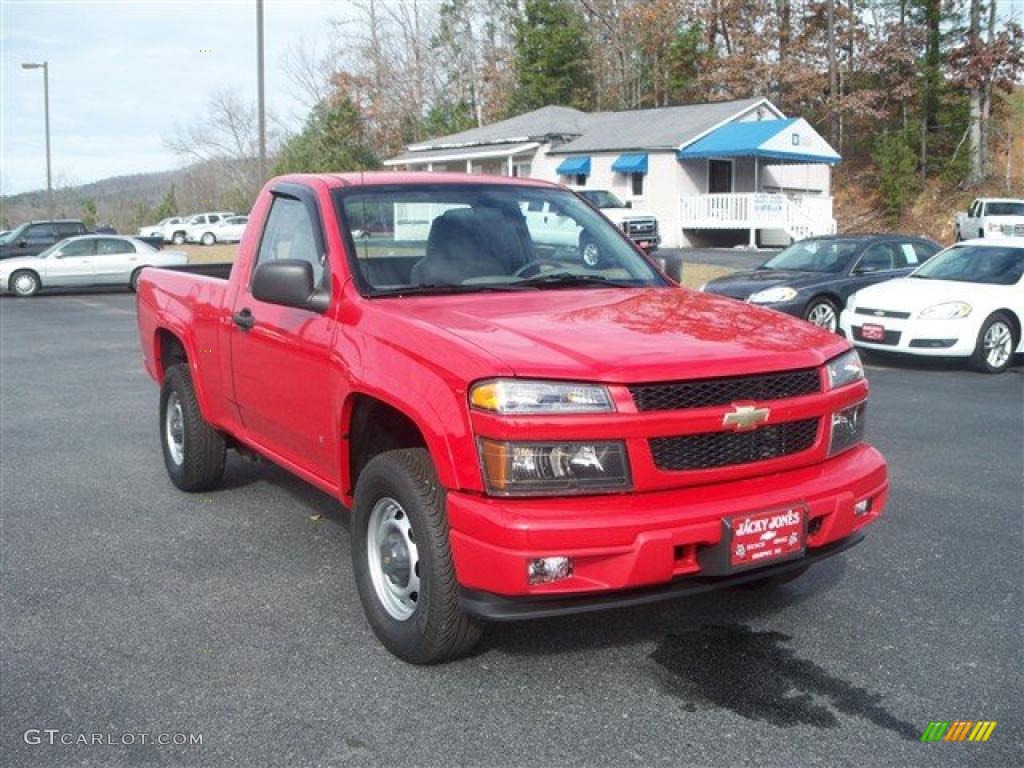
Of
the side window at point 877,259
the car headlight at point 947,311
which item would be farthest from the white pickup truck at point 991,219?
the car headlight at point 947,311

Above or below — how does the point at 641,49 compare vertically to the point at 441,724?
above

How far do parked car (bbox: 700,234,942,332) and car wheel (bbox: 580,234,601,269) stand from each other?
8970mm

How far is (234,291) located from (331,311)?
4.26ft

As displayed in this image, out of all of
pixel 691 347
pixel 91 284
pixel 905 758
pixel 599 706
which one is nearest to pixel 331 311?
pixel 691 347

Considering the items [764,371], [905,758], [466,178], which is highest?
[466,178]

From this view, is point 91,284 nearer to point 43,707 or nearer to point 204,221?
point 43,707

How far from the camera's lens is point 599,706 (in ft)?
12.4

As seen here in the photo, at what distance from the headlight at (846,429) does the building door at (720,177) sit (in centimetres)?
3675

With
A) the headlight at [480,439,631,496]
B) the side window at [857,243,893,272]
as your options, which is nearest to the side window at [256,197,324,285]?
the headlight at [480,439,631,496]

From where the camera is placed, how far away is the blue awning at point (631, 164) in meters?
38.8

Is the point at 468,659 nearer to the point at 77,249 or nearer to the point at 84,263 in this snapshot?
the point at 84,263

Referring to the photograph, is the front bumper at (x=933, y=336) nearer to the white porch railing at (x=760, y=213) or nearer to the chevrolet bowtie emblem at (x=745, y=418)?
the chevrolet bowtie emblem at (x=745, y=418)

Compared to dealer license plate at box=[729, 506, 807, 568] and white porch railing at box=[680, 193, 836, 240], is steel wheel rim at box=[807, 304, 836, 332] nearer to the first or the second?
dealer license plate at box=[729, 506, 807, 568]


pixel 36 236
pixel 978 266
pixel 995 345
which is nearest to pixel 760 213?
pixel 36 236
